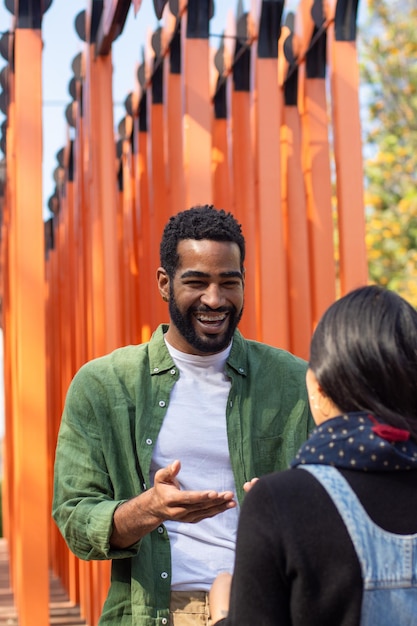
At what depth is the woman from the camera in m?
1.52

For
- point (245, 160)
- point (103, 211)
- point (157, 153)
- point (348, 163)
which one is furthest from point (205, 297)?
point (157, 153)

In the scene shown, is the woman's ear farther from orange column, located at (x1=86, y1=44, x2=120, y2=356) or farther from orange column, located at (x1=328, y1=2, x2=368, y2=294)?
orange column, located at (x1=86, y1=44, x2=120, y2=356)

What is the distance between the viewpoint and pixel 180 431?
101 inches

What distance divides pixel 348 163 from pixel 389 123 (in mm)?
9595

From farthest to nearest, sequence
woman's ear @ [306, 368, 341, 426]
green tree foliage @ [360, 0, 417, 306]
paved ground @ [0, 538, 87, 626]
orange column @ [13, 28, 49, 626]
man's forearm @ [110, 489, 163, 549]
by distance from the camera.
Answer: green tree foliage @ [360, 0, 417, 306] → paved ground @ [0, 538, 87, 626] → orange column @ [13, 28, 49, 626] → man's forearm @ [110, 489, 163, 549] → woman's ear @ [306, 368, 341, 426]

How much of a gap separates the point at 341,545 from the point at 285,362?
1.26 m

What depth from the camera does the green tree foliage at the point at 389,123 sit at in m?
13.5

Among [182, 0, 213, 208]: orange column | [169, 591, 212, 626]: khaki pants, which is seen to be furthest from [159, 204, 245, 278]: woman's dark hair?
[182, 0, 213, 208]: orange column

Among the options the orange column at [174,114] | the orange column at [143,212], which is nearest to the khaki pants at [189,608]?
the orange column at [174,114]

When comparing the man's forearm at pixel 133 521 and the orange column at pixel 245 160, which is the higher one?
the orange column at pixel 245 160

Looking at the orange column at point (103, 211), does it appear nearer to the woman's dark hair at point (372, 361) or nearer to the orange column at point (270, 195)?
the orange column at point (270, 195)

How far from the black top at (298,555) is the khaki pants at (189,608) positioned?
928 millimetres

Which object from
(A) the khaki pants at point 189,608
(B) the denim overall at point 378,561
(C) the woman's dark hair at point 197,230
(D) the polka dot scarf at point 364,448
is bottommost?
(A) the khaki pants at point 189,608

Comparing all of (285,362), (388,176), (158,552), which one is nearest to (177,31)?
(285,362)
